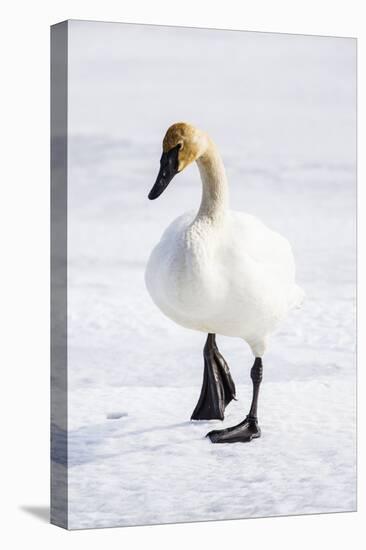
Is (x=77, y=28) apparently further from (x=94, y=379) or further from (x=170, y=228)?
(x=94, y=379)

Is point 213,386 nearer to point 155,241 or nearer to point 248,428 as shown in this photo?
point 248,428

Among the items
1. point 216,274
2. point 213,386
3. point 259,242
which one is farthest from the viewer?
point 213,386

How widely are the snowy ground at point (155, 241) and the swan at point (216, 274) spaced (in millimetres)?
85

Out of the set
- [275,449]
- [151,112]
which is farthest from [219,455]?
[151,112]

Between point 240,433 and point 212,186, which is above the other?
point 212,186

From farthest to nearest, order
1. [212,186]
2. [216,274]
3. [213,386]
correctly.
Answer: [213,386] → [212,186] → [216,274]

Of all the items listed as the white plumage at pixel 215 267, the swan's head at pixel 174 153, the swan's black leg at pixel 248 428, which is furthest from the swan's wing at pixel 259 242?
the swan's black leg at pixel 248 428

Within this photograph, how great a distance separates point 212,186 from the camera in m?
7.96

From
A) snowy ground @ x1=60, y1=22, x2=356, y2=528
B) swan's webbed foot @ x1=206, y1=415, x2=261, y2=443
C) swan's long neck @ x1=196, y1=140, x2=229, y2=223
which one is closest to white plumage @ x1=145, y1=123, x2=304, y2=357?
swan's long neck @ x1=196, y1=140, x2=229, y2=223

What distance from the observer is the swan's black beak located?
25.6 feet

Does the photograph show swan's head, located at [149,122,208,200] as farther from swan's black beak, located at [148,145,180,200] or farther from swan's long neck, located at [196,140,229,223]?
swan's long neck, located at [196,140,229,223]

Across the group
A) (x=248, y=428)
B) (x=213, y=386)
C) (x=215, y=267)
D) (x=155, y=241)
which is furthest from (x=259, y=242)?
(x=248, y=428)

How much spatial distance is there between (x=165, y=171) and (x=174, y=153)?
0.11 meters

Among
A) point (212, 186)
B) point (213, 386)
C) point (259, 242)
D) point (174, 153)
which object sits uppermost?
point (174, 153)
